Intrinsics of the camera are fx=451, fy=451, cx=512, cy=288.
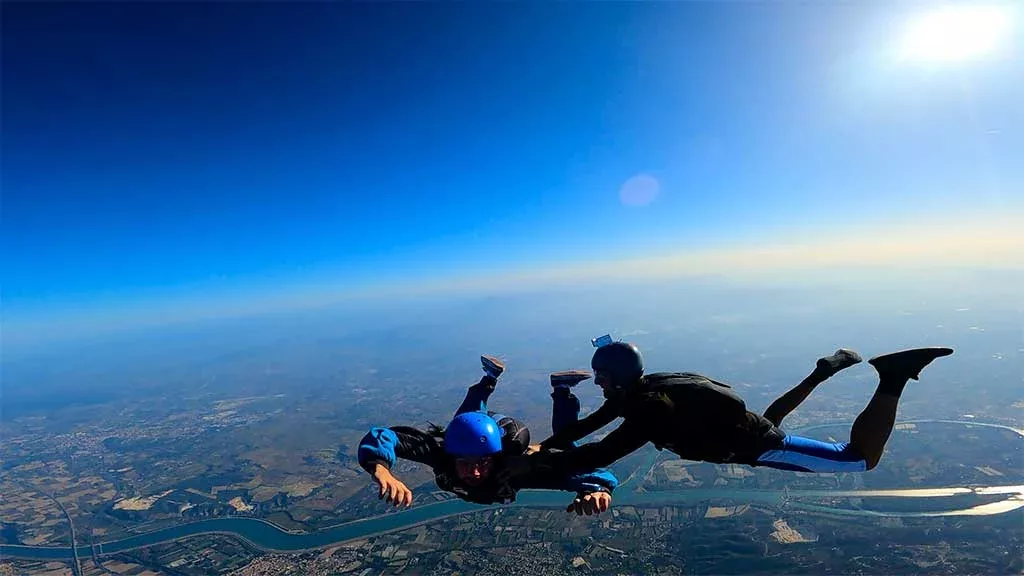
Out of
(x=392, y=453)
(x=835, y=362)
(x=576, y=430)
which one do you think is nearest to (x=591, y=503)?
(x=576, y=430)

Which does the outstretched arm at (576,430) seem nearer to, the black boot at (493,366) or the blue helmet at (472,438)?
the blue helmet at (472,438)

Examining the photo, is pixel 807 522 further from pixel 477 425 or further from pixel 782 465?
pixel 477 425

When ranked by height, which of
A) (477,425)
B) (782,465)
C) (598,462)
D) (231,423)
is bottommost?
(231,423)

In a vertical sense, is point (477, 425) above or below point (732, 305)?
above

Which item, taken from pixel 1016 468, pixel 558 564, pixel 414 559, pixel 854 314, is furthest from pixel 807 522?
pixel 854 314

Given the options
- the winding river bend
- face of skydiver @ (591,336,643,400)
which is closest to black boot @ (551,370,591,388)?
face of skydiver @ (591,336,643,400)

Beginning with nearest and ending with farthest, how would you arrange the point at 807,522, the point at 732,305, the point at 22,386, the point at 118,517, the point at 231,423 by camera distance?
the point at 807,522 < the point at 118,517 < the point at 231,423 < the point at 22,386 < the point at 732,305
